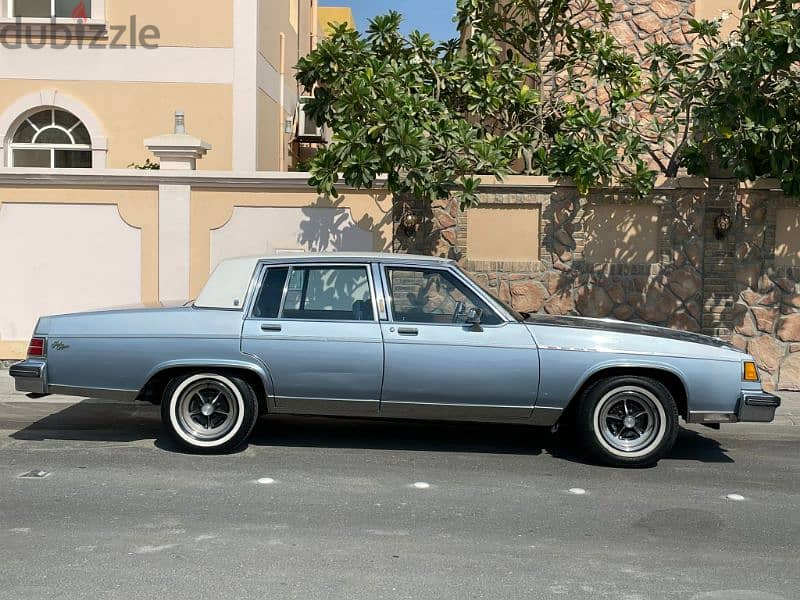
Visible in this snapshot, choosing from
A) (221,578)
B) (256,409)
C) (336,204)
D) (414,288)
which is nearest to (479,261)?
(336,204)

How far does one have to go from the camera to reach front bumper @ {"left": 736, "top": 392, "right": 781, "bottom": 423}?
7.02 meters

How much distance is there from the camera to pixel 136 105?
15820 millimetres

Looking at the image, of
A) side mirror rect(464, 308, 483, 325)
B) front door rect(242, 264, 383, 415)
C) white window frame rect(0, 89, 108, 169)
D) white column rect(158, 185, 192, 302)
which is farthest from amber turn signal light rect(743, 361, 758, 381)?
white window frame rect(0, 89, 108, 169)

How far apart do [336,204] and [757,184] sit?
4922mm

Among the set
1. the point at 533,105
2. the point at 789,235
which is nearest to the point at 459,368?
the point at 789,235

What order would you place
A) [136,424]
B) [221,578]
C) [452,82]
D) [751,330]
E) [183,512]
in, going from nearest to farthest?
1. [221,578]
2. [183,512]
3. [136,424]
4. [751,330]
5. [452,82]

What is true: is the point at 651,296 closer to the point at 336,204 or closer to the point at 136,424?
the point at 336,204

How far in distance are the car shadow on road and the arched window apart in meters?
8.21

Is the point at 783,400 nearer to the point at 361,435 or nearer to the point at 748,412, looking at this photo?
the point at 748,412

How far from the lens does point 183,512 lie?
575cm

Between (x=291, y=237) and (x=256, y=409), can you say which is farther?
(x=291, y=237)

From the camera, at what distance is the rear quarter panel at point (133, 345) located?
7188mm

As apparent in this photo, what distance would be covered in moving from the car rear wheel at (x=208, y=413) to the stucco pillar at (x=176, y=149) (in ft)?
16.1

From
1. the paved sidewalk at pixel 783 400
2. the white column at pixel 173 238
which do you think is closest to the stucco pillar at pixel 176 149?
the white column at pixel 173 238
